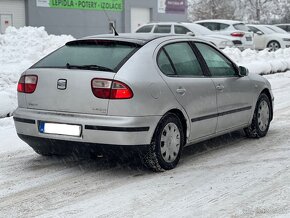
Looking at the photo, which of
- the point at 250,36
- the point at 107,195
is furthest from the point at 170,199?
the point at 250,36

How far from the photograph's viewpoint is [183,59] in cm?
659

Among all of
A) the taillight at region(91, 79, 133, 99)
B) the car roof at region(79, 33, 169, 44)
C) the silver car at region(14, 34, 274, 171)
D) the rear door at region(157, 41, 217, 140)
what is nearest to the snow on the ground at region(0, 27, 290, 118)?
the car roof at region(79, 33, 169, 44)

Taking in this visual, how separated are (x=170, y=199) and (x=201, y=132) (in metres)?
1.62

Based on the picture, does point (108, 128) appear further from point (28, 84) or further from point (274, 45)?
point (274, 45)

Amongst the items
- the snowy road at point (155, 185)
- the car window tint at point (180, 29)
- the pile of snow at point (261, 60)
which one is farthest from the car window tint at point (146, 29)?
the snowy road at point (155, 185)

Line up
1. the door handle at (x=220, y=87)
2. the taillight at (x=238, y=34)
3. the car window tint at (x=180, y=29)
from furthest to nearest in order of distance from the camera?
the taillight at (x=238, y=34) → the car window tint at (x=180, y=29) → the door handle at (x=220, y=87)

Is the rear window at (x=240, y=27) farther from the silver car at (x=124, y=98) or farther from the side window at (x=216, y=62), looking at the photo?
the silver car at (x=124, y=98)

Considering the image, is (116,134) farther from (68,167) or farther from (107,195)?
(68,167)

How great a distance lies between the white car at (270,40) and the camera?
91.5ft

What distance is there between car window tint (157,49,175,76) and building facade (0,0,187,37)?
62.5 ft

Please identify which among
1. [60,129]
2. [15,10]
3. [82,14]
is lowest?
[60,129]

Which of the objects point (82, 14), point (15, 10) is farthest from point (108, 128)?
point (82, 14)

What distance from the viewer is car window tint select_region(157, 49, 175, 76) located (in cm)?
615

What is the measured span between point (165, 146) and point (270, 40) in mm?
23445
